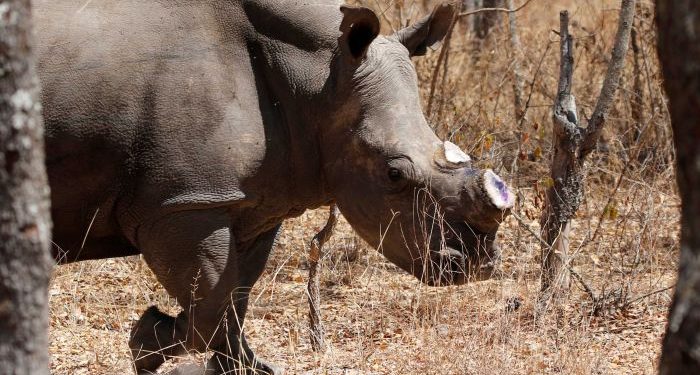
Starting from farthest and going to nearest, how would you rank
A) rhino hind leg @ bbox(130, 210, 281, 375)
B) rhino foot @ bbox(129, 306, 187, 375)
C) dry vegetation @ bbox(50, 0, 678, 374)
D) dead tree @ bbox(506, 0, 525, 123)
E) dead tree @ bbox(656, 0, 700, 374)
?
dead tree @ bbox(506, 0, 525, 123) → dry vegetation @ bbox(50, 0, 678, 374) → rhino foot @ bbox(129, 306, 187, 375) → rhino hind leg @ bbox(130, 210, 281, 375) → dead tree @ bbox(656, 0, 700, 374)

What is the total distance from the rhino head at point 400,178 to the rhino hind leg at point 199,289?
589 mm

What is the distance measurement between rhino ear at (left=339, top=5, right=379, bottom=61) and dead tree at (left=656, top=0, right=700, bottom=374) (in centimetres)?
237

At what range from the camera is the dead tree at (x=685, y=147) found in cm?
256

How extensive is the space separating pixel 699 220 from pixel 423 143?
254cm

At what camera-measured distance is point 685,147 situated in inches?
103

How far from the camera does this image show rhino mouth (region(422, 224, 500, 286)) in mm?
5039

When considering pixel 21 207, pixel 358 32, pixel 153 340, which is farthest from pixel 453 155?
pixel 21 207

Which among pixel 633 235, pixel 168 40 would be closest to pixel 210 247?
pixel 168 40

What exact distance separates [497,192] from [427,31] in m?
1.00

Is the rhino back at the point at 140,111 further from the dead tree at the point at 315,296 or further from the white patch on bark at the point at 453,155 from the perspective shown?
Answer: the dead tree at the point at 315,296

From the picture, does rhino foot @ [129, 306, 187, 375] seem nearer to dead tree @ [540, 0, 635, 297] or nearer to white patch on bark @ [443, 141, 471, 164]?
white patch on bark @ [443, 141, 471, 164]

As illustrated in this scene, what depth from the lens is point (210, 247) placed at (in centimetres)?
494

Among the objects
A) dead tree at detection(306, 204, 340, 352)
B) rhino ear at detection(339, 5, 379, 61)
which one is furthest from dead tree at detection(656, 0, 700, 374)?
dead tree at detection(306, 204, 340, 352)

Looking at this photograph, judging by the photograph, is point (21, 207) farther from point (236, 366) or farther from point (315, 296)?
point (315, 296)
